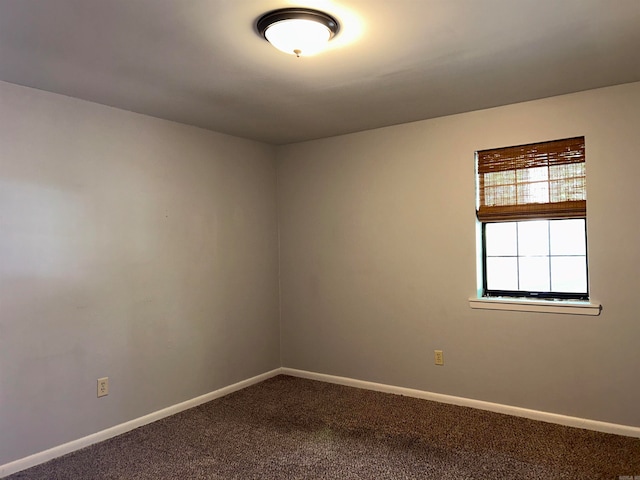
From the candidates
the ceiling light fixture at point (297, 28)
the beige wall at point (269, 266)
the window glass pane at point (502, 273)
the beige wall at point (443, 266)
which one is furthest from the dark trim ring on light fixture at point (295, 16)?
the window glass pane at point (502, 273)

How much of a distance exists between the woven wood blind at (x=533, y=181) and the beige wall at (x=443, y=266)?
75mm

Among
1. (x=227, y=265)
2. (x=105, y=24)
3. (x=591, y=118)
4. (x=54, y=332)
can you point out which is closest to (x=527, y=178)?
(x=591, y=118)

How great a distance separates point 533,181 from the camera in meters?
3.43

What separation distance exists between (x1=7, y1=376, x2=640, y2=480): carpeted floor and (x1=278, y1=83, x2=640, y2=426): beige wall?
337 mm

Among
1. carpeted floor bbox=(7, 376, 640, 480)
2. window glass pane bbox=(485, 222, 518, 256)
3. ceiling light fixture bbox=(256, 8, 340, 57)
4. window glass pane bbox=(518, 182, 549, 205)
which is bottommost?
carpeted floor bbox=(7, 376, 640, 480)

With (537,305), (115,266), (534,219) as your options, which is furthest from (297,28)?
(537,305)

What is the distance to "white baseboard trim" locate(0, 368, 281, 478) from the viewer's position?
2768mm

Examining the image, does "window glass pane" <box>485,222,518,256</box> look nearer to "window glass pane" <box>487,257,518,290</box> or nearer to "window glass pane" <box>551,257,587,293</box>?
"window glass pane" <box>487,257,518,290</box>

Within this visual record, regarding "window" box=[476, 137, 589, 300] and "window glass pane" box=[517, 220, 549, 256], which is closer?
"window" box=[476, 137, 589, 300]

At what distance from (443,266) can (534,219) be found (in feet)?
2.45

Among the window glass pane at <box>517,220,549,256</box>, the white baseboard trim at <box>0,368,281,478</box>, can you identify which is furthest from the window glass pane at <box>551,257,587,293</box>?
the white baseboard trim at <box>0,368,281,478</box>

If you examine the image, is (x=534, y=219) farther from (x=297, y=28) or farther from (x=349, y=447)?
(x=297, y=28)

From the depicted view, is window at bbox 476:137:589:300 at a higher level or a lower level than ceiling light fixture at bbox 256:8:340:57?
lower

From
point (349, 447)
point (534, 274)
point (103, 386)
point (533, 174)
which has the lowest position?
point (349, 447)
